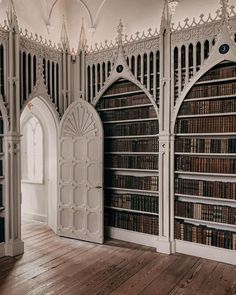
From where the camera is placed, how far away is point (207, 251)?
3.77 metres

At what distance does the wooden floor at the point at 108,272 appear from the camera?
2.99 meters

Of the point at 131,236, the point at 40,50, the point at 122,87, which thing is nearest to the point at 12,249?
the point at 131,236

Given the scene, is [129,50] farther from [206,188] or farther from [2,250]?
[2,250]

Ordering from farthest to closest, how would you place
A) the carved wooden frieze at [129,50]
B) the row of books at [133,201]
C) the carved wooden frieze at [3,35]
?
1. the row of books at [133,201]
2. the carved wooden frieze at [129,50]
3. the carved wooden frieze at [3,35]

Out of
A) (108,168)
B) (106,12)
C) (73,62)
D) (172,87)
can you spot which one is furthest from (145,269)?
(106,12)

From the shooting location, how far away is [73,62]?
15.9ft

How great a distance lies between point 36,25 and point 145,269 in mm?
4208

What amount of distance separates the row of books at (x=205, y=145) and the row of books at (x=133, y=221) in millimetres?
1159

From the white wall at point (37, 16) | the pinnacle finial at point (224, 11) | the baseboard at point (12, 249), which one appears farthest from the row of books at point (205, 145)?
the white wall at point (37, 16)

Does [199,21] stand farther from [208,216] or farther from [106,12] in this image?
[208,216]

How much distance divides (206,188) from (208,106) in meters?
1.10

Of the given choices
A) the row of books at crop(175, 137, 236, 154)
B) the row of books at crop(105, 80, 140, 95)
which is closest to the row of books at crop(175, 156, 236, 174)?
the row of books at crop(175, 137, 236, 154)

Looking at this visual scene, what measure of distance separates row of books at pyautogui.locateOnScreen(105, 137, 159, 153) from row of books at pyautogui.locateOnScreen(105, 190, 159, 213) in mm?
723

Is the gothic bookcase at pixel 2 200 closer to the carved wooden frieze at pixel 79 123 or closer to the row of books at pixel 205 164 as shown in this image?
the carved wooden frieze at pixel 79 123
